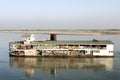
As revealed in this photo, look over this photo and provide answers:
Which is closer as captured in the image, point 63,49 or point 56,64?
point 56,64

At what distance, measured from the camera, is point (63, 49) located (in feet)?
221

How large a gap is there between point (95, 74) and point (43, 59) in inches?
681

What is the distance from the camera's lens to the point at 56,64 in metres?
57.2

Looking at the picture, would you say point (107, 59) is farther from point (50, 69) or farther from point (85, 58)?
point (50, 69)

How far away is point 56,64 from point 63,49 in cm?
1044

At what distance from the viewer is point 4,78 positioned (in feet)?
150

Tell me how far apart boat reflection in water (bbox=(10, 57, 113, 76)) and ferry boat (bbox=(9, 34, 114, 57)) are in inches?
124

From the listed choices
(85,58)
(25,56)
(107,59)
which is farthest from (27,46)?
(107,59)

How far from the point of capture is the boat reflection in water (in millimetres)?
53719

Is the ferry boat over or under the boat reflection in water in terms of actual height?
over

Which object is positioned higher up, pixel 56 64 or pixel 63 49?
pixel 63 49

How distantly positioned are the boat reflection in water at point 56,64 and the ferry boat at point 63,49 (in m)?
3.14

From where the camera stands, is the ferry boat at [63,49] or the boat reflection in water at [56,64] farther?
the ferry boat at [63,49]

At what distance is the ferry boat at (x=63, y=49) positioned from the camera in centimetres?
6706
